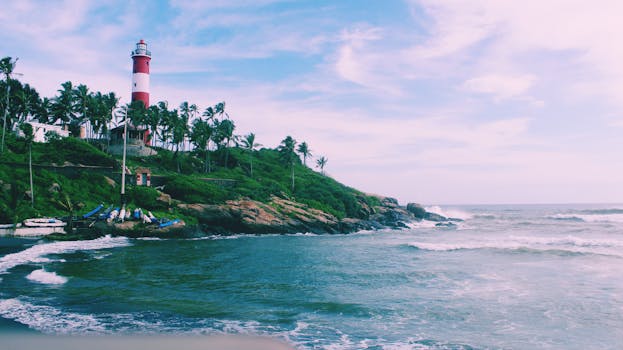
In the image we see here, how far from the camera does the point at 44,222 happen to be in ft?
131

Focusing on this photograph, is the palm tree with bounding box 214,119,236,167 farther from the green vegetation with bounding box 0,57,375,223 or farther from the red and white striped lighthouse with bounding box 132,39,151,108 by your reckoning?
the red and white striped lighthouse with bounding box 132,39,151,108

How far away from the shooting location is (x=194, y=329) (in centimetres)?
1464

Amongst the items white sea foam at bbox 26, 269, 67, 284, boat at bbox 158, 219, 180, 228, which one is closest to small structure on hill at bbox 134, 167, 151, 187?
boat at bbox 158, 219, 180, 228

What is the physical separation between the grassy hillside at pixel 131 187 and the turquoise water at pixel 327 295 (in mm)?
9881

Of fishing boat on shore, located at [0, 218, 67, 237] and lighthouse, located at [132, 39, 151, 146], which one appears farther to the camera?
lighthouse, located at [132, 39, 151, 146]

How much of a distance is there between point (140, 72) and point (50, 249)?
Result: 153 ft

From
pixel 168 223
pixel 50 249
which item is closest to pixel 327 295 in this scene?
pixel 50 249

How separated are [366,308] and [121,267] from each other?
55.0 ft

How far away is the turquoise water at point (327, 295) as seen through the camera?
14.8 meters

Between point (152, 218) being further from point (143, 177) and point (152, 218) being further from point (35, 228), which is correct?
point (143, 177)

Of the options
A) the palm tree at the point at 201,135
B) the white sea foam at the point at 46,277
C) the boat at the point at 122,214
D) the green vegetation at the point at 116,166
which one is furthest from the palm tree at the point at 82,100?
the white sea foam at the point at 46,277

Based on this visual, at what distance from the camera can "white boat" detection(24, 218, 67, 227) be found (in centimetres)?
3919

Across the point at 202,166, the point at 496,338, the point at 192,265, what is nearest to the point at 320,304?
the point at 496,338

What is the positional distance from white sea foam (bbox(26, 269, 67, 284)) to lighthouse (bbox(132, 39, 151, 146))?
53.3 m
